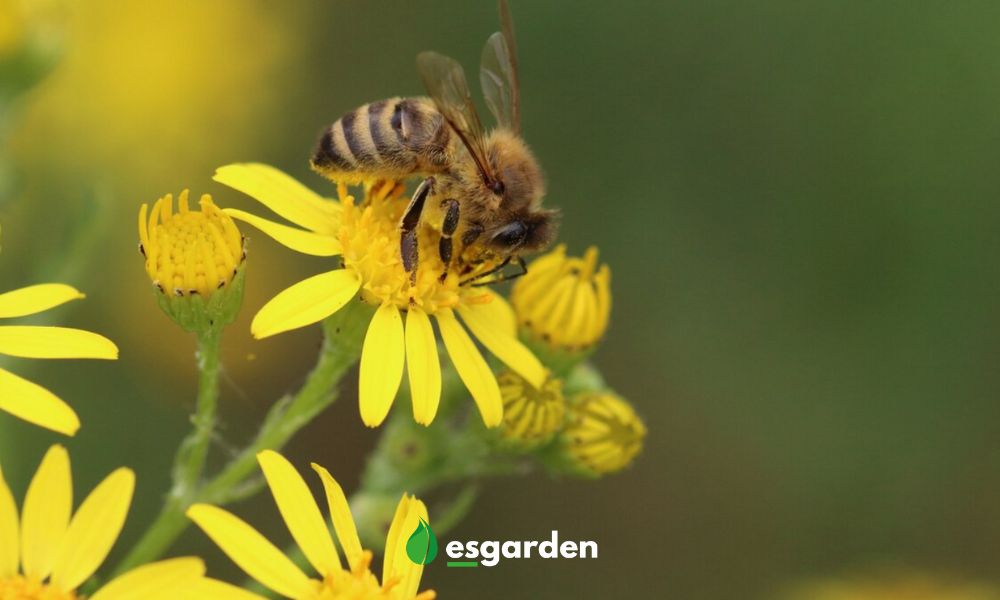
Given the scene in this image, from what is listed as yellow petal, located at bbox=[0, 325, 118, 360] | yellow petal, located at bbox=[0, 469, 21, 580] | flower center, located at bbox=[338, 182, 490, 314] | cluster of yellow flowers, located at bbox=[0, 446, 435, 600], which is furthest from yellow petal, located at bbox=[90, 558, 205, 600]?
flower center, located at bbox=[338, 182, 490, 314]

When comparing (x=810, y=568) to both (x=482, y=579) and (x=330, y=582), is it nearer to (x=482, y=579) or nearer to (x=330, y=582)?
(x=482, y=579)

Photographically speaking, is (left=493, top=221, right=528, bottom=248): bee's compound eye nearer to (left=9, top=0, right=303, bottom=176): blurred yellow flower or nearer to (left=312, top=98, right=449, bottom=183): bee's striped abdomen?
(left=312, top=98, right=449, bottom=183): bee's striped abdomen

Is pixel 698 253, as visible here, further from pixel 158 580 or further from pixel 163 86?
pixel 158 580

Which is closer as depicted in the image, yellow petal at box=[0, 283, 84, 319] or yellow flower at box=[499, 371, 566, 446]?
yellow petal at box=[0, 283, 84, 319]

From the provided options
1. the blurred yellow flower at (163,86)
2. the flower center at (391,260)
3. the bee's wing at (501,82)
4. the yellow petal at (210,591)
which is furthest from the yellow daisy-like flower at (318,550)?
the blurred yellow flower at (163,86)

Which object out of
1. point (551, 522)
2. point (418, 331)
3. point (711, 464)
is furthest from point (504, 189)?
point (711, 464)

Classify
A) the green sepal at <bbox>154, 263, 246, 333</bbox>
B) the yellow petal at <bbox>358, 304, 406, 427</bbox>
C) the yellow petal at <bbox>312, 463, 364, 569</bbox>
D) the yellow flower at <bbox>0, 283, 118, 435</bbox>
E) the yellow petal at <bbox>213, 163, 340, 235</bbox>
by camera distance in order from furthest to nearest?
1. the yellow petal at <bbox>213, 163, 340, 235</bbox>
2. the green sepal at <bbox>154, 263, 246, 333</bbox>
3. the yellow petal at <bbox>358, 304, 406, 427</bbox>
4. the yellow petal at <bbox>312, 463, 364, 569</bbox>
5. the yellow flower at <bbox>0, 283, 118, 435</bbox>
